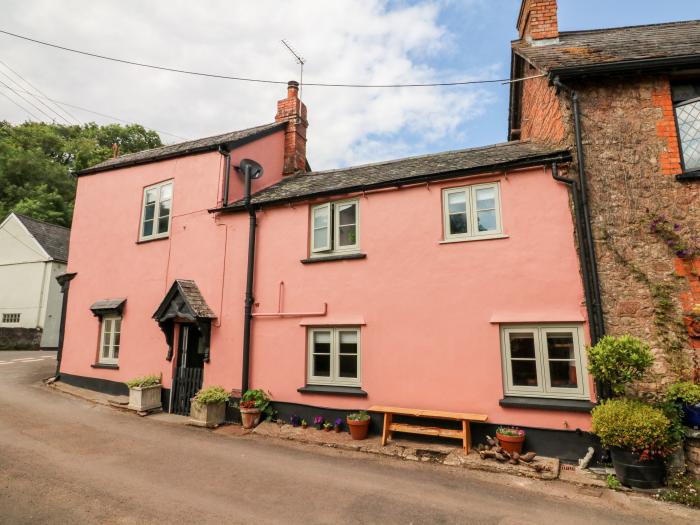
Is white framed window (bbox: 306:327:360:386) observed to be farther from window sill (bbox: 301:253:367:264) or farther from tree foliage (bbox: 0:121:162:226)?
tree foliage (bbox: 0:121:162:226)

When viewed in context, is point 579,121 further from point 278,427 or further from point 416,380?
point 278,427

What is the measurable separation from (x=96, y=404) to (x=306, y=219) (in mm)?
7939

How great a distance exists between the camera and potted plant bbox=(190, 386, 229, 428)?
959 cm

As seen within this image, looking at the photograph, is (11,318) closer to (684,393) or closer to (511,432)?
(511,432)

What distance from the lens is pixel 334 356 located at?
9305mm

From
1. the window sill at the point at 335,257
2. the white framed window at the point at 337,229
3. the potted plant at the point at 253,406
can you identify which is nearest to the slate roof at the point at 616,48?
the white framed window at the point at 337,229

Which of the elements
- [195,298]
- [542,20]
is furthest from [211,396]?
[542,20]

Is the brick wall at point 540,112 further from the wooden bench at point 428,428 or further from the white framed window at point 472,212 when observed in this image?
the wooden bench at point 428,428

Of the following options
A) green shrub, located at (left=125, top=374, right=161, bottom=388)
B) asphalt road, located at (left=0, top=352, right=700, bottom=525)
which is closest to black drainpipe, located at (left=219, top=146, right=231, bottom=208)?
green shrub, located at (left=125, top=374, right=161, bottom=388)

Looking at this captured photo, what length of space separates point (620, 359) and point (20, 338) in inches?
1166

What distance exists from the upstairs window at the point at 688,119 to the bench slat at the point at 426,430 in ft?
21.5

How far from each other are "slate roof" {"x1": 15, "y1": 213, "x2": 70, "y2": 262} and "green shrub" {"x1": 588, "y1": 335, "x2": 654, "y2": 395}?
29293mm

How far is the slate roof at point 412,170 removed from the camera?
27.2 feet

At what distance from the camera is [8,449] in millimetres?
7207
